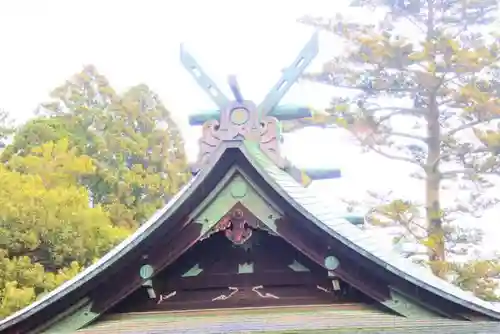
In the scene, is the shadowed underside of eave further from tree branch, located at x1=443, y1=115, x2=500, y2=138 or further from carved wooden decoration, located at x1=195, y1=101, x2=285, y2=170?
tree branch, located at x1=443, y1=115, x2=500, y2=138

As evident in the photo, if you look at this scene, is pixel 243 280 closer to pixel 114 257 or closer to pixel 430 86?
pixel 114 257

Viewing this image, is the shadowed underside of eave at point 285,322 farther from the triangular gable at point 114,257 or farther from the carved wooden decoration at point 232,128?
the carved wooden decoration at point 232,128

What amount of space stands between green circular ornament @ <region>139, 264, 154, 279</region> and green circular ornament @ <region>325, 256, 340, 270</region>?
118 cm

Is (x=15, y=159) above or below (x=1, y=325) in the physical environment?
above

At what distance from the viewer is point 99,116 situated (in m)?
25.5

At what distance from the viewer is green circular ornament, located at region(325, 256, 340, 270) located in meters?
5.37

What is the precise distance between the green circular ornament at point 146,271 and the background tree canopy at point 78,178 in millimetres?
11106

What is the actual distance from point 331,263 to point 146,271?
1.24m

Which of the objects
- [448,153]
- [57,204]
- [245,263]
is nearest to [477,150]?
[448,153]

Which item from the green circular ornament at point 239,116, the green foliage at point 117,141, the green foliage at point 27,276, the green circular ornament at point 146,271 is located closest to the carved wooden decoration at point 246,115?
the green circular ornament at point 239,116

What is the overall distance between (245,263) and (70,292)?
47.5 inches

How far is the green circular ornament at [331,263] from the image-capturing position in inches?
211

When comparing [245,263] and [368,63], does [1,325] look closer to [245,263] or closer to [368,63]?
[245,263]

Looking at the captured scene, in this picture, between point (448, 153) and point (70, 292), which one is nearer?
point (70, 292)
